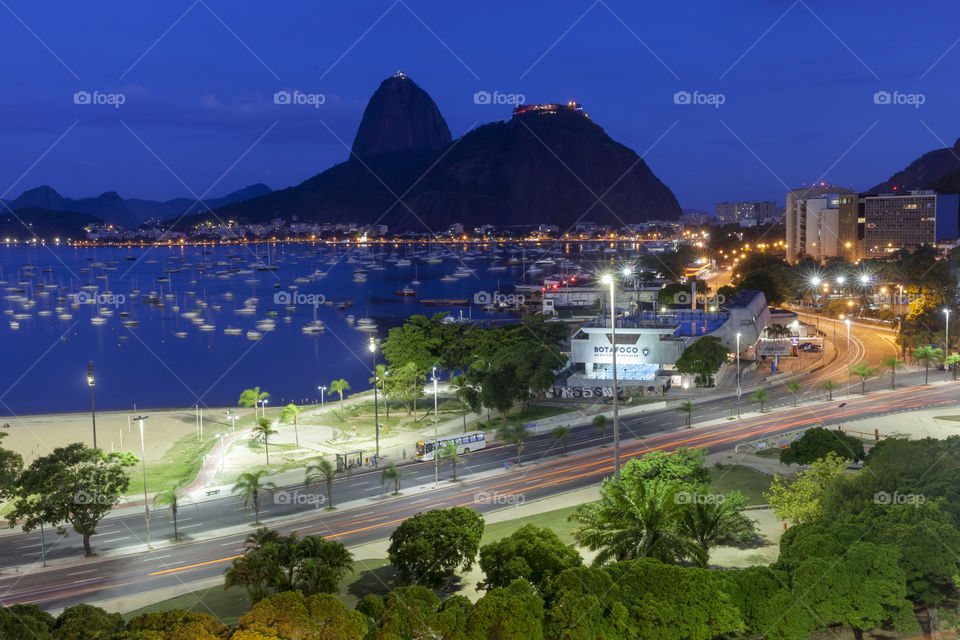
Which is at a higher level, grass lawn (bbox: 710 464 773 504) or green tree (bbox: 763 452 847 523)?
green tree (bbox: 763 452 847 523)

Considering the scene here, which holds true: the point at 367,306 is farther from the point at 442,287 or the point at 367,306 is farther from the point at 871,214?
the point at 871,214

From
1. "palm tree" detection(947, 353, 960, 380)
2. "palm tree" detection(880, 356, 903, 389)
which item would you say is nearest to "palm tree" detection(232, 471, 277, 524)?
"palm tree" detection(880, 356, 903, 389)

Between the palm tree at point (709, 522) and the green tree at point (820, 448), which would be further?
the green tree at point (820, 448)

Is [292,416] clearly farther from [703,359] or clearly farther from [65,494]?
[703,359]

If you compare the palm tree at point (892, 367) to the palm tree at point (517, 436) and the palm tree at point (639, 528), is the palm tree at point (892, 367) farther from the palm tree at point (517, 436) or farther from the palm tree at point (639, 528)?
the palm tree at point (639, 528)

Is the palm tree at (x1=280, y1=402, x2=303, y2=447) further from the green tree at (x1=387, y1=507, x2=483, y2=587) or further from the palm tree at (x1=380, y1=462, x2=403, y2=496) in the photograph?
the green tree at (x1=387, y1=507, x2=483, y2=587)

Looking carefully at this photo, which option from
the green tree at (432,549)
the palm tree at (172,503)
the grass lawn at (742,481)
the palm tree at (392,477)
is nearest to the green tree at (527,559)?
the green tree at (432,549)
